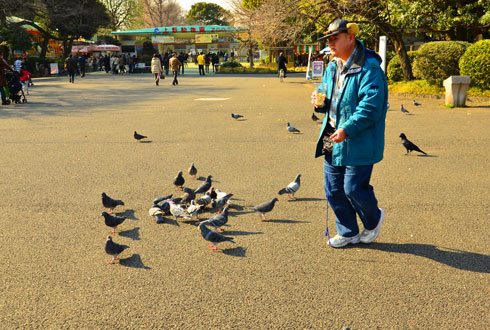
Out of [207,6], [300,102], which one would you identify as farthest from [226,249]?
[207,6]

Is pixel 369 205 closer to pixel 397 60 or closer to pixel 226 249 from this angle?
pixel 226 249

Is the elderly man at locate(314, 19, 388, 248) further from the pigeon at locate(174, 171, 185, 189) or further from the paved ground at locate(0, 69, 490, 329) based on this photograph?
the pigeon at locate(174, 171, 185, 189)

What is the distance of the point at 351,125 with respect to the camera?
3838 mm

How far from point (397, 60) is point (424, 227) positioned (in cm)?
1945

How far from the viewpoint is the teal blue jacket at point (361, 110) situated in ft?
12.6

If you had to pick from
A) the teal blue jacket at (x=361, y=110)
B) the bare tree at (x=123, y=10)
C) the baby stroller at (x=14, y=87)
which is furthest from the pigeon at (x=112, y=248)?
the bare tree at (x=123, y=10)

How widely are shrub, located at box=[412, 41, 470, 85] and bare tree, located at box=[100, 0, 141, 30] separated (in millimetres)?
69897

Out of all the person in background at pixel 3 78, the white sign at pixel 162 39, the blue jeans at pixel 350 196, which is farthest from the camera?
the white sign at pixel 162 39

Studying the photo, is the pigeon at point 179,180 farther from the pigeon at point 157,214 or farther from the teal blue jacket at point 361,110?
the teal blue jacket at point 361,110

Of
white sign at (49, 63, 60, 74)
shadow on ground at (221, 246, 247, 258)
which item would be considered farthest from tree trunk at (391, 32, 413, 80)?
white sign at (49, 63, 60, 74)

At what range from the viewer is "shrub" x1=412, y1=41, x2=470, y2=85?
16.8 metres

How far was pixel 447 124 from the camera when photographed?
12.0m

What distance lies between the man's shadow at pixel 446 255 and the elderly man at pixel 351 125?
0.85ft

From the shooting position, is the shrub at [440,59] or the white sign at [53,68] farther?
the white sign at [53,68]
